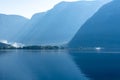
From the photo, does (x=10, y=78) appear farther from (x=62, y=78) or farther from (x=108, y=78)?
(x=108, y=78)

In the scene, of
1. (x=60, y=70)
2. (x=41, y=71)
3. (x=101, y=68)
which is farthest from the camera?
(x=101, y=68)

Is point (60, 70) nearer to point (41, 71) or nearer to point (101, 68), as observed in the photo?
point (41, 71)

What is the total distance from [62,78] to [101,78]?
4.73 m

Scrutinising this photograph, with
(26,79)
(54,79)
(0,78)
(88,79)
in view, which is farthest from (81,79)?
(0,78)

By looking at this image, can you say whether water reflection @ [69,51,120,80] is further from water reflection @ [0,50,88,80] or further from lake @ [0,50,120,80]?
water reflection @ [0,50,88,80]

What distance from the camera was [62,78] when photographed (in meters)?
38.2

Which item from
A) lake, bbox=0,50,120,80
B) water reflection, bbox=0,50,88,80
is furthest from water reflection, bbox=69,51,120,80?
water reflection, bbox=0,50,88,80

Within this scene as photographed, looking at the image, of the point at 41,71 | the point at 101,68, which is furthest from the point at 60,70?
the point at 101,68

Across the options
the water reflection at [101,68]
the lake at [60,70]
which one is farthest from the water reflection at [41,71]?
the water reflection at [101,68]

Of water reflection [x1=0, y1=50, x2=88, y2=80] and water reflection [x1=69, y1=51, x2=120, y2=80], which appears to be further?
water reflection [x1=69, y1=51, x2=120, y2=80]

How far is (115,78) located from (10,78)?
12651 mm

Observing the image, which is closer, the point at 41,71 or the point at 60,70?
the point at 41,71

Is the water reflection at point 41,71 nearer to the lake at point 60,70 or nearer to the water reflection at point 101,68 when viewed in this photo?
the lake at point 60,70

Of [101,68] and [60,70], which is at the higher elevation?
[60,70]
